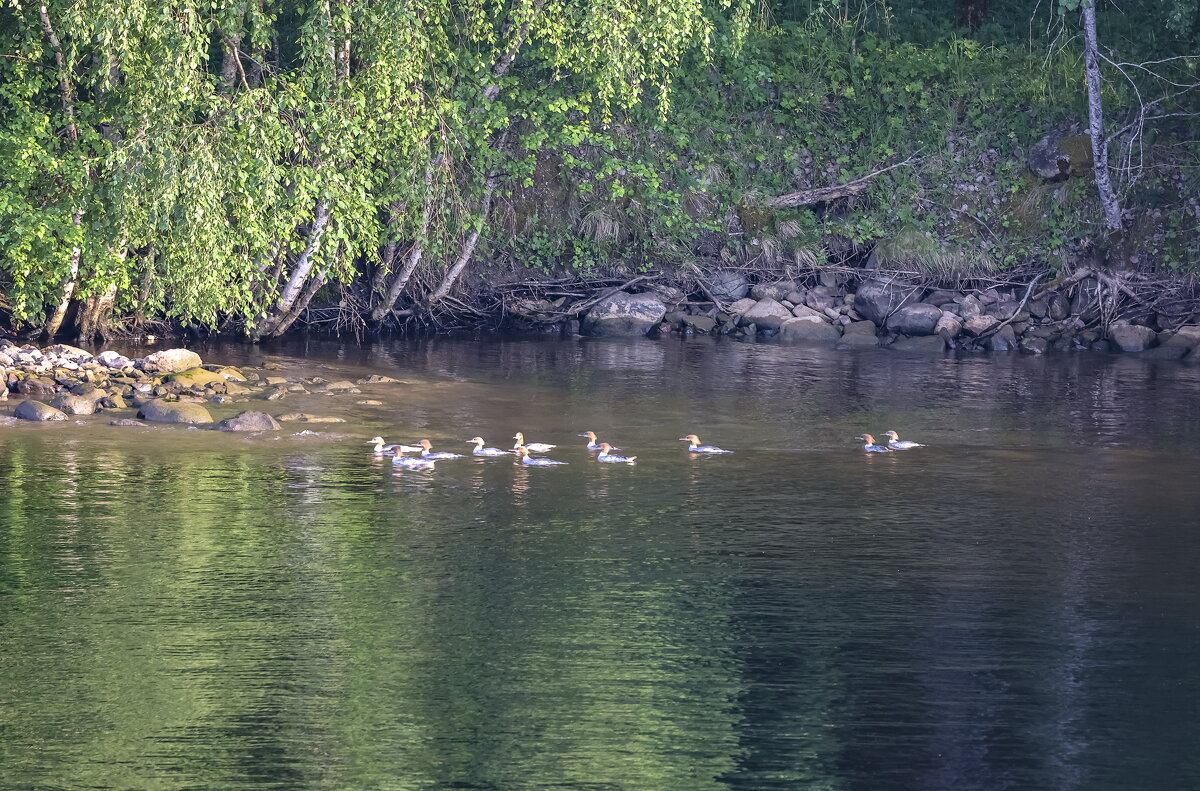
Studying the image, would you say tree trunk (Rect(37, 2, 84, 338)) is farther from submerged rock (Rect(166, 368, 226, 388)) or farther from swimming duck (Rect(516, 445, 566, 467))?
swimming duck (Rect(516, 445, 566, 467))

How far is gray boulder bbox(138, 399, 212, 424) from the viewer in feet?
58.6

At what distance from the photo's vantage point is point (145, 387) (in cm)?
1972

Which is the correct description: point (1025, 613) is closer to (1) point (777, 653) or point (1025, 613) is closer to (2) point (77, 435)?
(1) point (777, 653)

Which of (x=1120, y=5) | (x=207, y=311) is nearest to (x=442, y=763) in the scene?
(x=207, y=311)

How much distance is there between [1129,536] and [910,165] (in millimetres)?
17447

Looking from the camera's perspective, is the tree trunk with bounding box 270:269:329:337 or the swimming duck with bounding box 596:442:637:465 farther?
the tree trunk with bounding box 270:269:329:337

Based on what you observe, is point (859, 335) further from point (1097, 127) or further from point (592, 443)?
point (592, 443)

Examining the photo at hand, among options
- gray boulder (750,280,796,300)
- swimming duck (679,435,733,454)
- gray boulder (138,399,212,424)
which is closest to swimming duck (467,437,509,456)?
swimming duck (679,435,733,454)

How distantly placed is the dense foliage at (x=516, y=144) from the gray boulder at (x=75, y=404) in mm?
2560

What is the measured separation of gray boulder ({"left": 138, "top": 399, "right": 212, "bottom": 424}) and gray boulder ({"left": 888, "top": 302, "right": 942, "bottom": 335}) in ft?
45.2

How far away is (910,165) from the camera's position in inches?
1164

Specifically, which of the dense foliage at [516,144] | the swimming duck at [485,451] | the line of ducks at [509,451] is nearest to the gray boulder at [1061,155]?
the dense foliage at [516,144]

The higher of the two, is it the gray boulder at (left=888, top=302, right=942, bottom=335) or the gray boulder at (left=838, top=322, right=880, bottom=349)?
the gray boulder at (left=888, top=302, right=942, bottom=335)

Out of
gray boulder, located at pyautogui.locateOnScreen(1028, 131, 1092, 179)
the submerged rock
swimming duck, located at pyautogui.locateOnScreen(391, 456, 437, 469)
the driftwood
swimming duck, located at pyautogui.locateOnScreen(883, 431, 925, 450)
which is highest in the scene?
gray boulder, located at pyautogui.locateOnScreen(1028, 131, 1092, 179)
